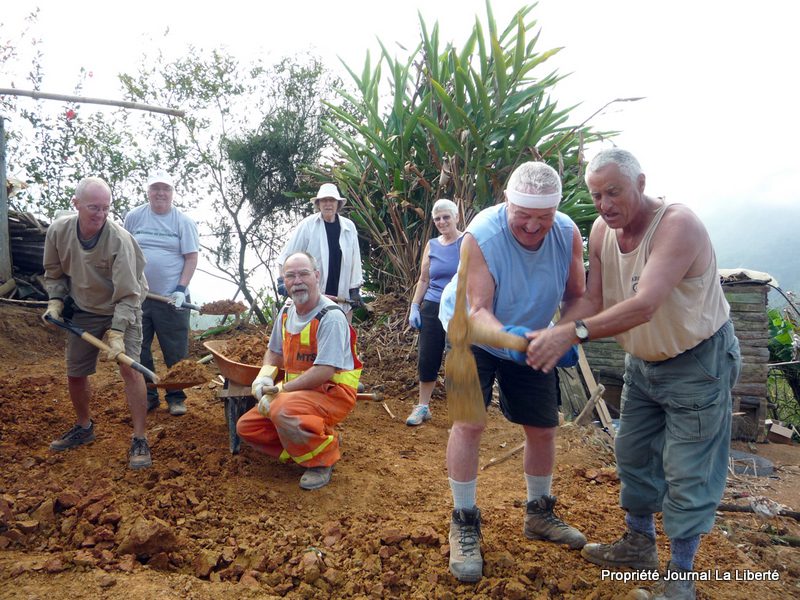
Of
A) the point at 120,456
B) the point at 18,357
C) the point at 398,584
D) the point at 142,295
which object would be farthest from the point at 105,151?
the point at 398,584

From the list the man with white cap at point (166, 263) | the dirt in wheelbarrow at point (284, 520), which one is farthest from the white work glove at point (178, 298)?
the dirt in wheelbarrow at point (284, 520)

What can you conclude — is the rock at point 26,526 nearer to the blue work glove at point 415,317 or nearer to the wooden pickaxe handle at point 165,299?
the wooden pickaxe handle at point 165,299

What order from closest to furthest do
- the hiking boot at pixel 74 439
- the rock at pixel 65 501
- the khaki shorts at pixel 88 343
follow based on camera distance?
the rock at pixel 65 501, the khaki shorts at pixel 88 343, the hiking boot at pixel 74 439

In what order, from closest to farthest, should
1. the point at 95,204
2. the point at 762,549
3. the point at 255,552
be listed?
1. the point at 255,552
2. the point at 762,549
3. the point at 95,204

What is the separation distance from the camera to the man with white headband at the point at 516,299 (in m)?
2.31

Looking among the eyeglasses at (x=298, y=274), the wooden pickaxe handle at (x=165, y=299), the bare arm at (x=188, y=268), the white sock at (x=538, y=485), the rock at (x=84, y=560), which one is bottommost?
the rock at (x=84, y=560)

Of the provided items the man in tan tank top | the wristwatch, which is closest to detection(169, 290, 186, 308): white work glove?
the man in tan tank top

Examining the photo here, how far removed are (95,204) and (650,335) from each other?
3.02 metres

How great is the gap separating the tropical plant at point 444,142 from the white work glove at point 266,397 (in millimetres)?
3283

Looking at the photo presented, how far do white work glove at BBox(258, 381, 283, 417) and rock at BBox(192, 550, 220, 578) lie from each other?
0.81 metres

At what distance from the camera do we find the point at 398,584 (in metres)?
2.43

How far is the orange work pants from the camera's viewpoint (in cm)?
327

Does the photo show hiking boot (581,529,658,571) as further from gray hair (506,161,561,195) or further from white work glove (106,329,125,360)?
white work glove (106,329,125,360)

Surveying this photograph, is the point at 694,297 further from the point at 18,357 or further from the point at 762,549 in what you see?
the point at 18,357
